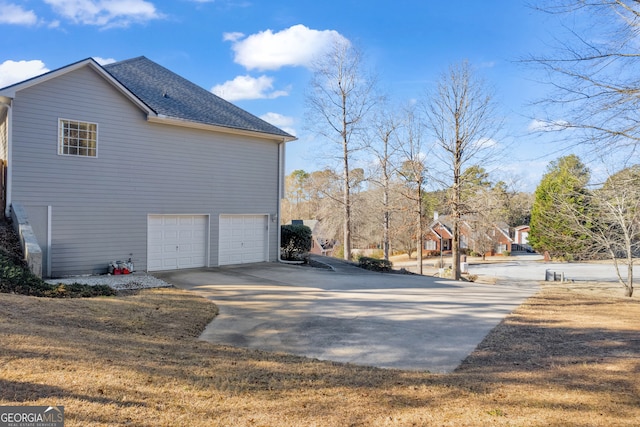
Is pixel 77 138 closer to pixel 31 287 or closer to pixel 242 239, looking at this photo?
pixel 31 287

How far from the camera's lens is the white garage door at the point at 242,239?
50.1 feet

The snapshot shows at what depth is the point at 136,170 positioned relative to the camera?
1299 centimetres

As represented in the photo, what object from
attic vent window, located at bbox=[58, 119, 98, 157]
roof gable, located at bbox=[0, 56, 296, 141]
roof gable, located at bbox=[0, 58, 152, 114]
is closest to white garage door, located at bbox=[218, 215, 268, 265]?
roof gable, located at bbox=[0, 56, 296, 141]

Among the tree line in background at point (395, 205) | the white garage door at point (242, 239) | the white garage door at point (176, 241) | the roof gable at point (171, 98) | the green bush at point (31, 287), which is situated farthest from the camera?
the tree line in background at point (395, 205)

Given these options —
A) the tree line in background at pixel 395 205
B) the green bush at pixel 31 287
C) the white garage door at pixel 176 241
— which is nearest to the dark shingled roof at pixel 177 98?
the white garage door at pixel 176 241

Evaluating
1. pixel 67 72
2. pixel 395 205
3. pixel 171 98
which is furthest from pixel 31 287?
pixel 395 205

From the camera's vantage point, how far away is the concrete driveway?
6297 mm

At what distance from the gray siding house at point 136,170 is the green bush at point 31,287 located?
225cm

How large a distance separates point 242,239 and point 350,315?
8224mm

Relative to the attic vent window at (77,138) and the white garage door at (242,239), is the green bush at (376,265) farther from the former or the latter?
the attic vent window at (77,138)

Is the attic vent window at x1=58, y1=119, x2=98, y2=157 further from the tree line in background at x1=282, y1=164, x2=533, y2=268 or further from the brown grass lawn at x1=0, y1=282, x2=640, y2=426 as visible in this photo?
the tree line in background at x1=282, y1=164, x2=533, y2=268

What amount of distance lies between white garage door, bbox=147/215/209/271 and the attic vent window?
9.00 ft

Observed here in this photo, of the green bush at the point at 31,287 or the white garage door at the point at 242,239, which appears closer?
the green bush at the point at 31,287

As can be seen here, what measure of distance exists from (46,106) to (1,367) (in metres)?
9.78
